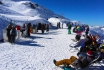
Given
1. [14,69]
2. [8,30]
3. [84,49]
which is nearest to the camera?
[14,69]

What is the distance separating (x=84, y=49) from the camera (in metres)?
9.96

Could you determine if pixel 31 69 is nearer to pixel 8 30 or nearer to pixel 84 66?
pixel 84 66

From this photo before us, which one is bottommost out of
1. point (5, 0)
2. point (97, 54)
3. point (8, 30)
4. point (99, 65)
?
point (99, 65)

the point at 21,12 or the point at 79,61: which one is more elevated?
the point at 21,12

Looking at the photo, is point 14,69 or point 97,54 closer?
point 14,69

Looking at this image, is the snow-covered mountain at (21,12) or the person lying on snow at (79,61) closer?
the person lying on snow at (79,61)

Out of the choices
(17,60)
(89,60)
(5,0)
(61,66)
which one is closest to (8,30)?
(17,60)

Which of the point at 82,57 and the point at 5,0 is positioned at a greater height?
the point at 5,0

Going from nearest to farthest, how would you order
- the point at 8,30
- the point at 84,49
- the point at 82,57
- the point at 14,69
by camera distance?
the point at 14,69 → the point at 82,57 → the point at 84,49 → the point at 8,30

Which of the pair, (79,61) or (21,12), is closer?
(79,61)

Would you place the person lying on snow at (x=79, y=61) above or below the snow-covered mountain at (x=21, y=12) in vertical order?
below

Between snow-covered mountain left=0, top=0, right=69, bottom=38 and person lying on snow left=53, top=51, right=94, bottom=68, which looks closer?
person lying on snow left=53, top=51, right=94, bottom=68

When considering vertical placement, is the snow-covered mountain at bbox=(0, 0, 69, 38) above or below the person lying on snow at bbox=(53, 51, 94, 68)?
above

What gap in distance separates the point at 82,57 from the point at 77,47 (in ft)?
16.0
